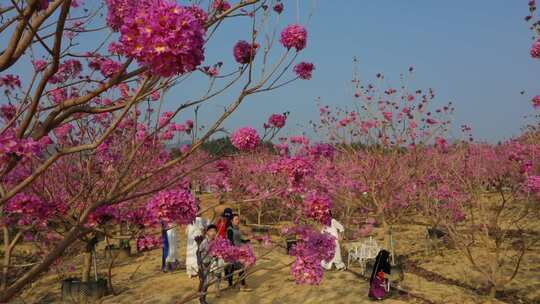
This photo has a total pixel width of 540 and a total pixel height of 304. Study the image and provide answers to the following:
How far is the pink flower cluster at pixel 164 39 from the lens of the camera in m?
1.45

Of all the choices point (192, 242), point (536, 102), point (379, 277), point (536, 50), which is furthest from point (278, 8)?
point (192, 242)

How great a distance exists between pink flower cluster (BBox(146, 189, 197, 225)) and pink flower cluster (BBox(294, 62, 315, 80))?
1455mm

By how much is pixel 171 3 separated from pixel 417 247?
45.4 ft

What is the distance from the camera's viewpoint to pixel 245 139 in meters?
3.22

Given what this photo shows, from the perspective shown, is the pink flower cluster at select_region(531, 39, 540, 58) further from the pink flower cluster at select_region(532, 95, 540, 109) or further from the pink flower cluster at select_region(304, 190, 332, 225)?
the pink flower cluster at select_region(304, 190, 332, 225)

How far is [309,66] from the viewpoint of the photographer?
11.2ft

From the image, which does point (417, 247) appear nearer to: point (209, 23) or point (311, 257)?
point (311, 257)

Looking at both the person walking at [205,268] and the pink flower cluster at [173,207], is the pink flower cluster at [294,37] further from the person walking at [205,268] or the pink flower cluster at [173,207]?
the person walking at [205,268]

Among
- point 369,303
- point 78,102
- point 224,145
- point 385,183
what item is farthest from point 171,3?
point 385,183

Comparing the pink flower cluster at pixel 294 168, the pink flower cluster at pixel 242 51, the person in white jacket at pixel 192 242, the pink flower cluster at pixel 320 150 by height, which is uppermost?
the pink flower cluster at pixel 242 51

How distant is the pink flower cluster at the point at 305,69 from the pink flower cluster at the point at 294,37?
434mm

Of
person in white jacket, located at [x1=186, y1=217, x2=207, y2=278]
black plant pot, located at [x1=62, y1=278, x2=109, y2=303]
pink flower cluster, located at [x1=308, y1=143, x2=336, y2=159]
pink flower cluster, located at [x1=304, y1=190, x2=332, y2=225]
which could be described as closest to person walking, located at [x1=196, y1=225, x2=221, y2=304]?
pink flower cluster, located at [x1=304, y1=190, x2=332, y2=225]

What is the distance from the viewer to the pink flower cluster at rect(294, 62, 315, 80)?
341cm

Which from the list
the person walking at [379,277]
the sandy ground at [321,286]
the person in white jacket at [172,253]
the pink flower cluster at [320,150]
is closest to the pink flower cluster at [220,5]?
the pink flower cluster at [320,150]
